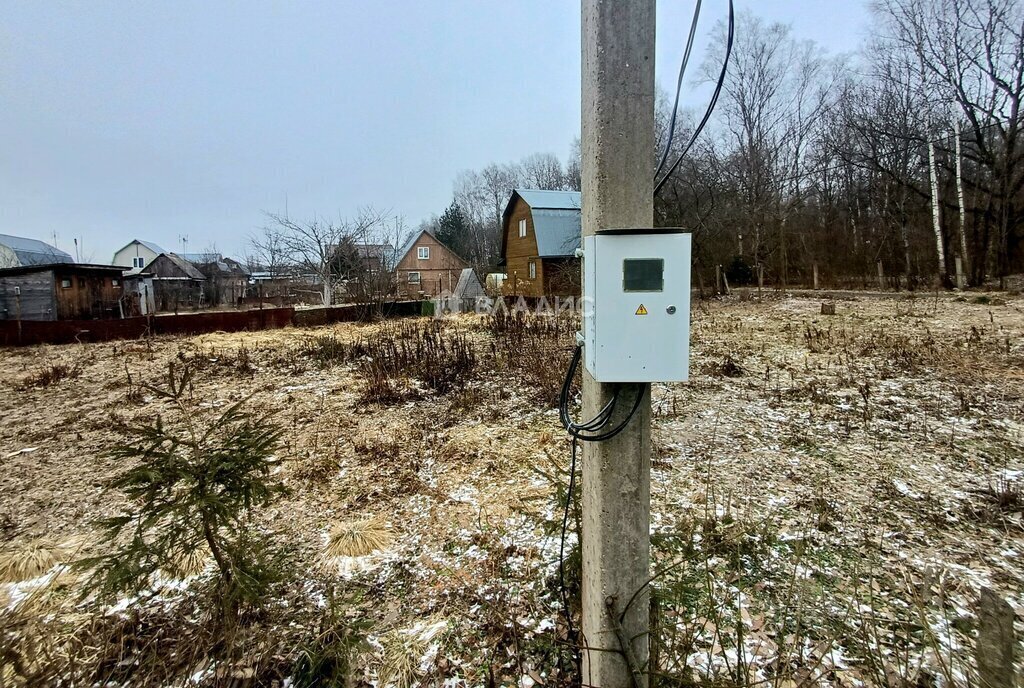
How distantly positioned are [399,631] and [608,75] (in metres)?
2.26

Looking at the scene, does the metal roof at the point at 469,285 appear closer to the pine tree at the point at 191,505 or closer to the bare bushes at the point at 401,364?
the bare bushes at the point at 401,364

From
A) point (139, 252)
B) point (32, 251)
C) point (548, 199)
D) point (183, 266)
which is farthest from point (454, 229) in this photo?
point (32, 251)

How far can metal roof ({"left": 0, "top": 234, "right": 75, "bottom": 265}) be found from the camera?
35975mm

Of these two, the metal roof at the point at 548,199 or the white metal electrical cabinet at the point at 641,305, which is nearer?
the white metal electrical cabinet at the point at 641,305

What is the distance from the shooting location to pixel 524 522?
2.96 metres

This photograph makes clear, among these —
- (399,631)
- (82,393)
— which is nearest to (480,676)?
(399,631)

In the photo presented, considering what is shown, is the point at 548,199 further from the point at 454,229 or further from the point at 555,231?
the point at 454,229

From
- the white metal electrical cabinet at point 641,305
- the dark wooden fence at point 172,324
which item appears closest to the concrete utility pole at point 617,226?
the white metal electrical cabinet at point 641,305

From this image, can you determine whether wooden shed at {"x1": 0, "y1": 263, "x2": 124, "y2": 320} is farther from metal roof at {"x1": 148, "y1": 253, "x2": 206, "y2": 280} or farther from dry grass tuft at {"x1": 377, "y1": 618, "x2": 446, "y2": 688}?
metal roof at {"x1": 148, "y1": 253, "x2": 206, "y2": 280}

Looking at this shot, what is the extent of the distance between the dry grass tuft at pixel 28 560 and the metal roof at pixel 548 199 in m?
20.7

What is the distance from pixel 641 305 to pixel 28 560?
3.57 m

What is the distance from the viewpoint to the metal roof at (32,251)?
118 ft

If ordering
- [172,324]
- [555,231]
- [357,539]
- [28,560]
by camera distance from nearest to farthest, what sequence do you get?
1. [28,560]
2. [357,539]
3. [172,324]
4. [555,231]

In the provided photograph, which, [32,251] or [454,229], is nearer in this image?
[32,251]
